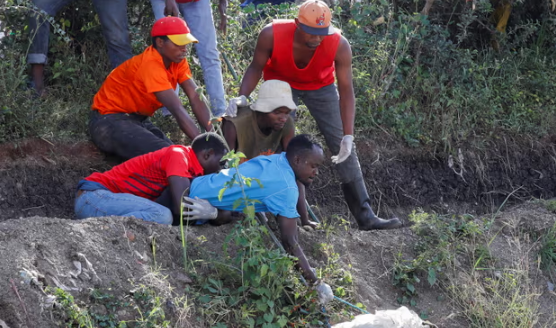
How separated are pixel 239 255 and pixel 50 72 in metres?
3.61

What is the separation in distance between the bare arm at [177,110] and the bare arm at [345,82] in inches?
42.7

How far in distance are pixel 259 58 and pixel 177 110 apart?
0.73m

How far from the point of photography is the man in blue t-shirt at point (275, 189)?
15.7ft

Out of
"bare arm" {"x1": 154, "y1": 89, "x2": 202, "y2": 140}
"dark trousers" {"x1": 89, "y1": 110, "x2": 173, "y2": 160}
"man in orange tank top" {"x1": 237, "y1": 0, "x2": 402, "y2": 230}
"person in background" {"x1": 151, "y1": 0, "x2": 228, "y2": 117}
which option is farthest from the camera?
"person in background" {"x1": 151, "y1": 0, "x2": 228, "y2": 117}

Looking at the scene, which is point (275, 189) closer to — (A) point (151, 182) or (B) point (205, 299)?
Answer: (B) point (205, 299)

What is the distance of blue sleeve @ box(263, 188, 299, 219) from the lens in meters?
4.79

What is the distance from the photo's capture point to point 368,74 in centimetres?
760

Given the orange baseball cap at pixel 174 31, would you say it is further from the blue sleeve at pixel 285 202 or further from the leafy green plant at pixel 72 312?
the leafy green plant at pixel 72 312

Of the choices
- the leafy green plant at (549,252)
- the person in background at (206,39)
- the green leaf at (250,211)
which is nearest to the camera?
the green leaf at (250,211)

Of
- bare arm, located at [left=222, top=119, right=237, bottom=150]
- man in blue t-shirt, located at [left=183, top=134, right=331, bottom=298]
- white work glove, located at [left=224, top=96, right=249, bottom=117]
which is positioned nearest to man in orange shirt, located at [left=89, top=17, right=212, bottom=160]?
bare arm, located at [left=222, top=119, right=237, bottom=150]

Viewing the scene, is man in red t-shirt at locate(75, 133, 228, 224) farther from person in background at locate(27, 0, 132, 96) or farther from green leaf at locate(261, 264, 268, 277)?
person in background at locate(27, 0, 132, 96)

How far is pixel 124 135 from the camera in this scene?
19.7 ft

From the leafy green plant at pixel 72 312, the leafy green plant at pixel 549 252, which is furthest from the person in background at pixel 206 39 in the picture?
the leafy green plant at pixel 549 252

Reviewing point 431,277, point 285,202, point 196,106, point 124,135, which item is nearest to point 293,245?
point 285,202
